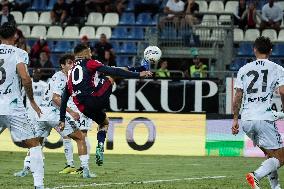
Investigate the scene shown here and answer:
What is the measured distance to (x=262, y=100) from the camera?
12.9m

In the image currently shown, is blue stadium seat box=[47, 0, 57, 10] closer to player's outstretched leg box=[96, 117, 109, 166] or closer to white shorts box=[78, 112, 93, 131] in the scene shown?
white shorts box=[78, 112, 93, 131]

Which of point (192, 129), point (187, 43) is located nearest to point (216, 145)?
point (192, 129)

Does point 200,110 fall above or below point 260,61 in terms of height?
below

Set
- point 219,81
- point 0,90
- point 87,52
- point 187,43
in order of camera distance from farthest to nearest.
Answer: point 187,43, point 219,81, point 87,52, point 0,90

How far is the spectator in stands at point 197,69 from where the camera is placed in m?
27.4

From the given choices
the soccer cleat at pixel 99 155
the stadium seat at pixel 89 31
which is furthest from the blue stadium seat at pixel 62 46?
the soccer cleat at pixel 99 155

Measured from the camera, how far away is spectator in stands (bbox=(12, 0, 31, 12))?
3419 cm

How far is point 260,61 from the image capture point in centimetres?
1295

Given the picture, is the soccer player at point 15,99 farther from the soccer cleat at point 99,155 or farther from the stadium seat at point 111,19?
the stadium seat at point 111,19

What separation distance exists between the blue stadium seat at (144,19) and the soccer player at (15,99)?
63.3ft

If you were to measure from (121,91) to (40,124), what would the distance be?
25.7ft

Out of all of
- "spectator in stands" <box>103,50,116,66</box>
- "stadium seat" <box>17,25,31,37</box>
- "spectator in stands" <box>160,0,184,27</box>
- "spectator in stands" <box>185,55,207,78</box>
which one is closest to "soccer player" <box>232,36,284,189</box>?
"spectator in stands" <box>185,55,207,78</box>

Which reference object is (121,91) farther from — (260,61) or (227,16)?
(260,61)

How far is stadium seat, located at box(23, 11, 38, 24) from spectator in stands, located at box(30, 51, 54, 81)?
4296 mm
